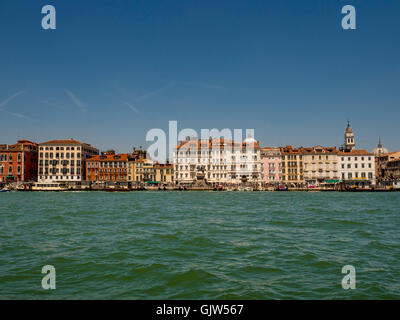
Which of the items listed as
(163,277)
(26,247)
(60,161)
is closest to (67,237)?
(26,247)

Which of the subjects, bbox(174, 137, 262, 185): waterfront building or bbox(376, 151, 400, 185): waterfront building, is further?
bbox(376, 151, 400, 185): waterfront building

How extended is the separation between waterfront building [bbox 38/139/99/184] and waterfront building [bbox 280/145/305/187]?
48052 millimetres

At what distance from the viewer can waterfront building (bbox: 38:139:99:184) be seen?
250 feet

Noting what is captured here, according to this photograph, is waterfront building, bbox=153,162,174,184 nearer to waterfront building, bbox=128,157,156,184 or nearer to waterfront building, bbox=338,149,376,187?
waterfront building, bbox=128,157,156,184

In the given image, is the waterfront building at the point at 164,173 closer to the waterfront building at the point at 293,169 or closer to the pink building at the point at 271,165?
the pink building at the point at 271,165

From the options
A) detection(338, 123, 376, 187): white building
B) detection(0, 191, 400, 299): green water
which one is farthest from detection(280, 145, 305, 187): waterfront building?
detection(0, 191, 400, 299): green water

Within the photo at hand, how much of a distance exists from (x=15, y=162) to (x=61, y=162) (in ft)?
31.7

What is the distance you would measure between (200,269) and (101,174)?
72216 millimetres

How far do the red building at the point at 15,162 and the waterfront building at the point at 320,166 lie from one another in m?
64.5

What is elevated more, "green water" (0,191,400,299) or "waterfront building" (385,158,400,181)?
"waterfront building" (385,158,400,181)

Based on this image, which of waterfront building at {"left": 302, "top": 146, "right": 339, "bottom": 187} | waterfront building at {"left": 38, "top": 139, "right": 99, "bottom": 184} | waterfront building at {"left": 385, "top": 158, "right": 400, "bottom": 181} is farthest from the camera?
waterfront building at {"left": 385, "top": 158, "right": 400, "bottom": 181}

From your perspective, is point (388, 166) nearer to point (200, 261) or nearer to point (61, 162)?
point (61, 162)

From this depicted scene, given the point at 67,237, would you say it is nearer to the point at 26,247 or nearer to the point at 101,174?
the point at 26,247
